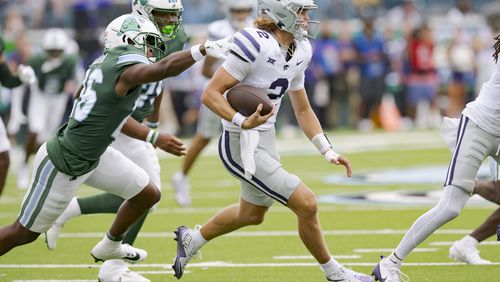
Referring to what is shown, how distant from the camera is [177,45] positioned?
7.89 meters

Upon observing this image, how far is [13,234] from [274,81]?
1.74m

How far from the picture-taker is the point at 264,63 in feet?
20.5

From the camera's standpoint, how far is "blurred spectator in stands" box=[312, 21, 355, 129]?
20.1 metres

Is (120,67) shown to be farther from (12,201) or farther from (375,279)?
(12,201)

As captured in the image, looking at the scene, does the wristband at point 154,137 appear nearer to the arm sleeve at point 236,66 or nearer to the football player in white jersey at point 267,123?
the football player in white jersey at point 267,123

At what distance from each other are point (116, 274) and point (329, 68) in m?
13.7

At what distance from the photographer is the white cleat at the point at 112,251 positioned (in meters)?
6.74

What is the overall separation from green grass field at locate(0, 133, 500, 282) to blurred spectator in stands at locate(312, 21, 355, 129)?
8.00m

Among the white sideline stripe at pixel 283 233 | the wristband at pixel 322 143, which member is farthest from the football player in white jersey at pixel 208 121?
the wristband at pixel 322 143

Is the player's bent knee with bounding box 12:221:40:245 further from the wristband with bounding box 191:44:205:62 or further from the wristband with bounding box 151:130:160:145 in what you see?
the wristband with bounding box 191:44:205:62

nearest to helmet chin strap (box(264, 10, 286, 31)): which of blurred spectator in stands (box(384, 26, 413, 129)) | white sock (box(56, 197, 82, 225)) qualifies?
white sock (box(56, 197, 82, 225))

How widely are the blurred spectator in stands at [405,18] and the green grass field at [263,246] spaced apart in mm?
9625

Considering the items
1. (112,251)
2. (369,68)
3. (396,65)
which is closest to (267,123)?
(112,251)

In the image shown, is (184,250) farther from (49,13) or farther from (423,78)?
(49,13)
